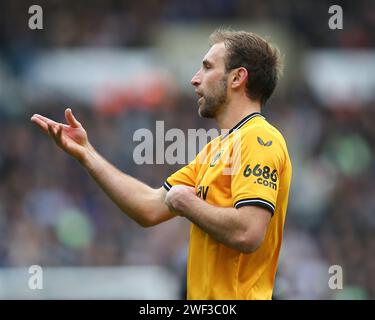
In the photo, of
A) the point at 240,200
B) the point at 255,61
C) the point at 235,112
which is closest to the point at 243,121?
the point at 235,112

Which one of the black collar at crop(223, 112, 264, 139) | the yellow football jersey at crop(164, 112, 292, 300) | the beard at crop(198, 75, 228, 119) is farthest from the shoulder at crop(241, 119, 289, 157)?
the beard at crop(198, 75, 228, 119)

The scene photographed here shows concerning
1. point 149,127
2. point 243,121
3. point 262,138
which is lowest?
point 262,138

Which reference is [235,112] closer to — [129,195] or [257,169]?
[257,169]

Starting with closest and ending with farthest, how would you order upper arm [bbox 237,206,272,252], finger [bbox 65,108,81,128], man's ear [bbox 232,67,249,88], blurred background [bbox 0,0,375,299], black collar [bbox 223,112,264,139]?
1. upper arm [bbox 237,206,272,252]
2. black collar [bbox 223,112,264,139]
3. man's ear [bbox 232,67,249,88]
4. finger [bbox 65,108,81,128]
5. blurred background [bbox 0,0,375,299]

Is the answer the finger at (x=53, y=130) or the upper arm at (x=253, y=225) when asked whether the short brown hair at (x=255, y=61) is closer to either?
the upper arm at (x=253, y=225)

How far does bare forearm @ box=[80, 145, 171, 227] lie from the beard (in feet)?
2.24

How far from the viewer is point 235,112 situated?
5312mm

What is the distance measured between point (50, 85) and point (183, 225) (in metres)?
4.53

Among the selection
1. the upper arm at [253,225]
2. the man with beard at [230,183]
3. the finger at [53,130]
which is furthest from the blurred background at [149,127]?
the upper arm at [253,225]

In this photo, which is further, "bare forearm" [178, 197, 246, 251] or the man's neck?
the man's neck

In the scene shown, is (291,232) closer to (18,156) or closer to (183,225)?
(183,225)

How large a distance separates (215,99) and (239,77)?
0.19m

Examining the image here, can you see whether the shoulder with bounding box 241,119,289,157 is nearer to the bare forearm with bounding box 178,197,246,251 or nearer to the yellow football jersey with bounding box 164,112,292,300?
the yellow football jersey with bounding box 164,112,292,300

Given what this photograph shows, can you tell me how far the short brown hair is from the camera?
5.34 metres
